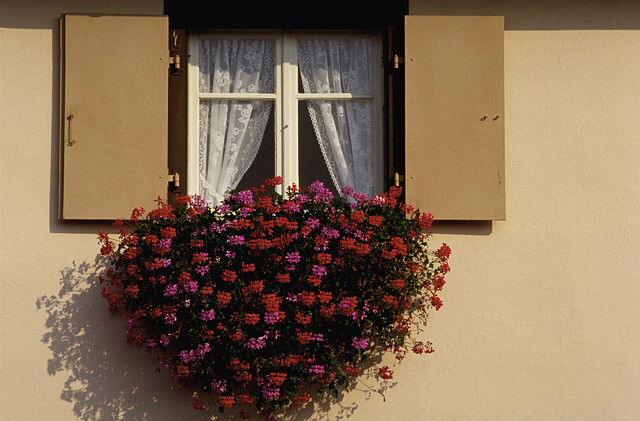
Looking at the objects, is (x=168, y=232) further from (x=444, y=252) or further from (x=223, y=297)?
(x=444, y=252)

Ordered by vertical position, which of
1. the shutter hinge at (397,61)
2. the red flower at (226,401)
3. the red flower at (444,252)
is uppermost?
the shutter hinge at (397,61)

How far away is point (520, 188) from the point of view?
18.3 ft

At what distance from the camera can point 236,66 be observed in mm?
5840

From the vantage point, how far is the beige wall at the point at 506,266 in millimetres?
5375

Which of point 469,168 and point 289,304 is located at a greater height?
point 469,168

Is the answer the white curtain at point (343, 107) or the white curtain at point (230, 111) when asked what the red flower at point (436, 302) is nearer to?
the white curtain at point (343, 107)

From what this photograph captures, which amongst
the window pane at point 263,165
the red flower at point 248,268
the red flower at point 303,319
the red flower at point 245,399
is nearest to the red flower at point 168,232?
the red flower at point 248,268

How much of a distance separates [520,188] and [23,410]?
3.27m

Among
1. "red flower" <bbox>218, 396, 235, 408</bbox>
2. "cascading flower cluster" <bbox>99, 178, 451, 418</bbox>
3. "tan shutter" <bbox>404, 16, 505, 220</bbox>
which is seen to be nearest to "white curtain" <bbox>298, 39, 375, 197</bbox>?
"tan shutter" <bbox>404, 16, 505, 220</bbox>

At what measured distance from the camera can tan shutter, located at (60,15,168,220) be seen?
5414mm

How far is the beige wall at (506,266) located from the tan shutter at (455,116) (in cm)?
15

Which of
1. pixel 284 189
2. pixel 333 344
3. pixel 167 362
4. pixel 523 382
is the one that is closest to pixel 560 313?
pixel 523 382

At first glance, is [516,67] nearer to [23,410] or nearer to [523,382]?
[523,382]

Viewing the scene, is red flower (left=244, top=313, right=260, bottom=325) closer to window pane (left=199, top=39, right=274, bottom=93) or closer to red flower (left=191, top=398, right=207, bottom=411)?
red flower (left=191, top=398, right=207, bottom=411)
